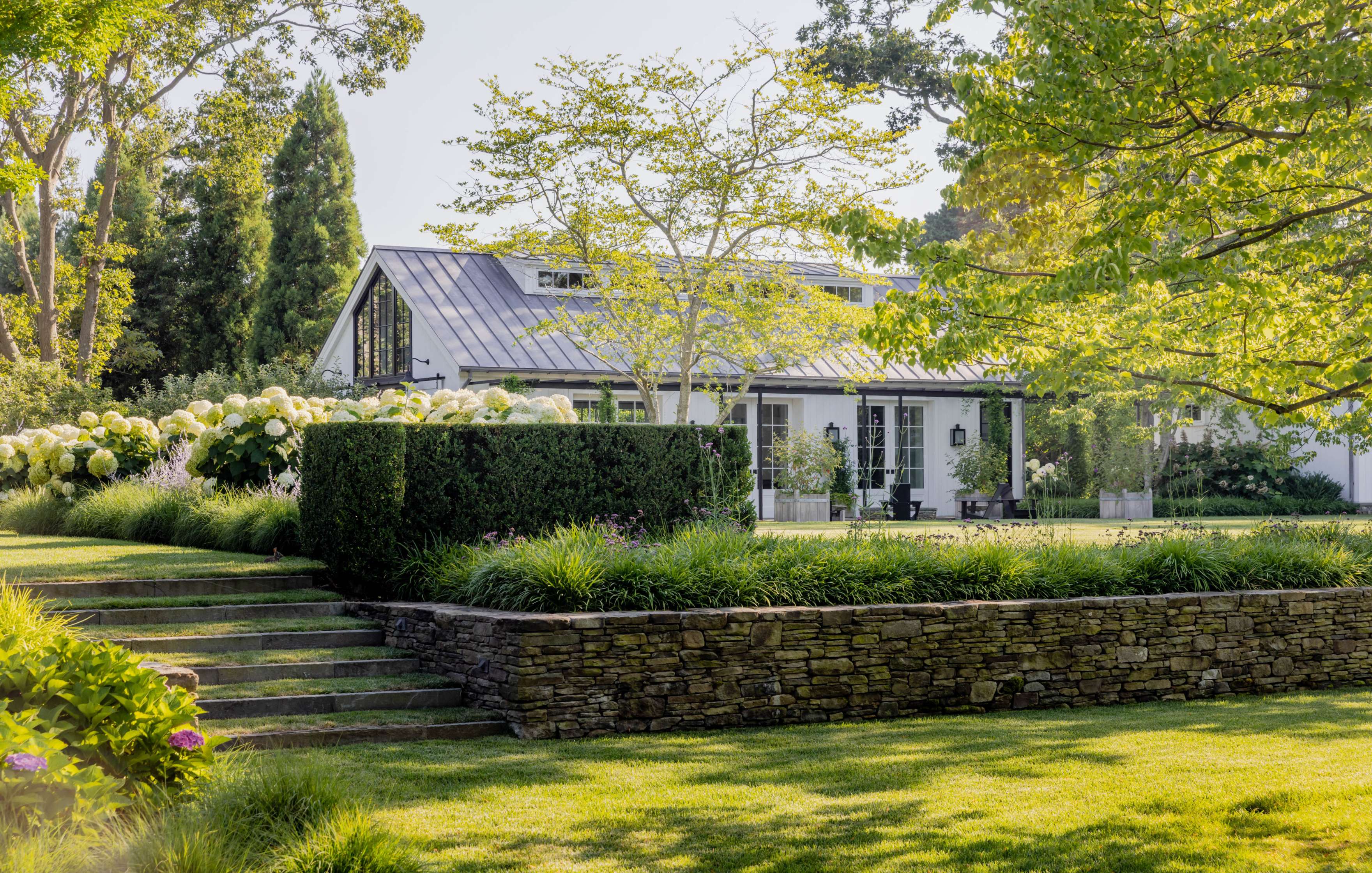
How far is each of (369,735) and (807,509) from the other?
580 inches

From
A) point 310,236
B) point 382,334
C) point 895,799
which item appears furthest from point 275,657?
point 310,236

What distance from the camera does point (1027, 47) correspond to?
7.69 metres

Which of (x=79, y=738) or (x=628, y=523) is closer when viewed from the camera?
(x=79, y=738)

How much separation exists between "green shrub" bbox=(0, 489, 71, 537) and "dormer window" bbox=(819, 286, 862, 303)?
1539cm

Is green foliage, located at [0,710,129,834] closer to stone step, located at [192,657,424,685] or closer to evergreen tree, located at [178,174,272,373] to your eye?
stone step, located at [192,657,424,685]

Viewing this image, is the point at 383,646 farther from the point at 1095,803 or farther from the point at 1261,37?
the point at 1261,37

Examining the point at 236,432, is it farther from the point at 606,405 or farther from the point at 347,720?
the point at 606,405

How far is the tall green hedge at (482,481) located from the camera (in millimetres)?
8797

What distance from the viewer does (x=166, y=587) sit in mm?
8750

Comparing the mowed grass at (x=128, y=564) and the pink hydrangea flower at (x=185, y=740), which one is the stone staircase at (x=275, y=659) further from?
the pink hydrangea flower at (x=185, y=740)

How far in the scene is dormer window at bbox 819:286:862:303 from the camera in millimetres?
24750

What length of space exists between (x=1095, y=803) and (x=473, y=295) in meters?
18.0

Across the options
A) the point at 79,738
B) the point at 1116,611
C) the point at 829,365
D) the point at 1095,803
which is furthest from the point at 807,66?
the point at 79,738

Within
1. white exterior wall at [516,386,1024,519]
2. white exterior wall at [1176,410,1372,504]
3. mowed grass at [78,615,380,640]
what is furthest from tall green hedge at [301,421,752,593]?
white exterior wall at [1176,410,1372,504]
